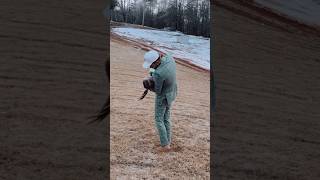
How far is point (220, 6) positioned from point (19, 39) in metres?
0.36

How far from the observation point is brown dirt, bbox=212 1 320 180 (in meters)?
→ 0.81

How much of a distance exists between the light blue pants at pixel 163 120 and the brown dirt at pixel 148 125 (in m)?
0.01

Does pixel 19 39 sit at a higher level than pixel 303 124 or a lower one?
higher

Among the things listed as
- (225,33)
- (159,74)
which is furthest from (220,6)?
(159,74)

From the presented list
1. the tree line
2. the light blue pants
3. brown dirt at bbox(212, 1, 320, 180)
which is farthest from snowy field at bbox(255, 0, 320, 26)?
the light blue pants

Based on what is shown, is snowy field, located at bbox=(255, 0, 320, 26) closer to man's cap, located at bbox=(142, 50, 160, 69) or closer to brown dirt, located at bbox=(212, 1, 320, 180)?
brown dirt, located at bbox=(212, 1, 320, 180)

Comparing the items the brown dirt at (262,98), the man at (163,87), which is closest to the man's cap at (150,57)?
the man at (163,87)

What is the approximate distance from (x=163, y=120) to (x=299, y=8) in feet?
0.96

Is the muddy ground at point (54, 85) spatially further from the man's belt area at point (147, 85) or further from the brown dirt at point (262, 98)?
the brown dirt at point (262, 98)

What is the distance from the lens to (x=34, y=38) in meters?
0.83

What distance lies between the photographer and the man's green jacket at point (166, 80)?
817 mm

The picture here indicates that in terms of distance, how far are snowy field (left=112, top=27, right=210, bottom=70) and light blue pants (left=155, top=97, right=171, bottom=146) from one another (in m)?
0.09

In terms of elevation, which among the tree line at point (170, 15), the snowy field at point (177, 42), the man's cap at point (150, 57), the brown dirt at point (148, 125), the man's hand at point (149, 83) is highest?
the tree line at point (170, 15)

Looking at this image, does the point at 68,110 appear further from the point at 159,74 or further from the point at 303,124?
the point at 303,124
